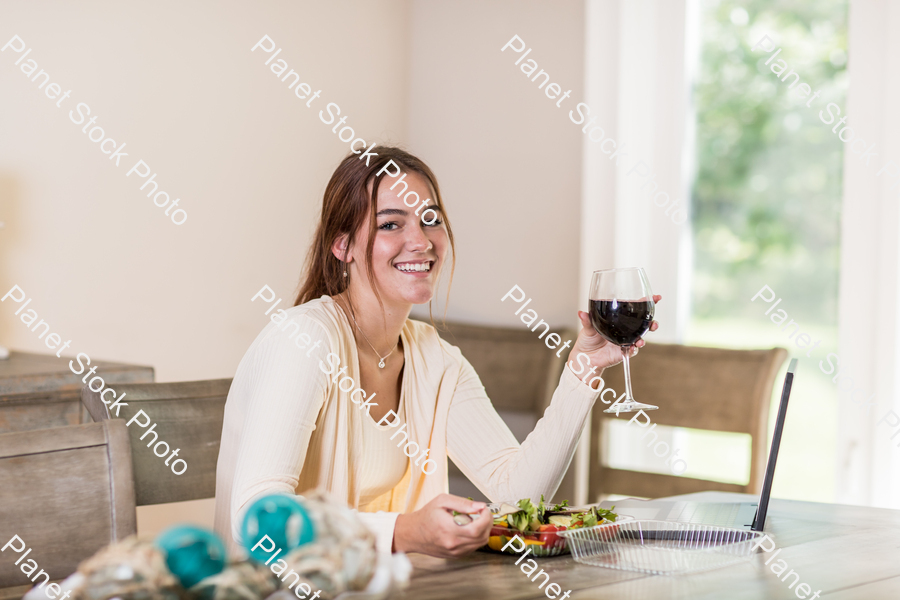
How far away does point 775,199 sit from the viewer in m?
2.69

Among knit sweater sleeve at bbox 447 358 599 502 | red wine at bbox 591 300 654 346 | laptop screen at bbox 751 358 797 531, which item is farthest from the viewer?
knit sweater sleeve at bbox 447 358 599 502

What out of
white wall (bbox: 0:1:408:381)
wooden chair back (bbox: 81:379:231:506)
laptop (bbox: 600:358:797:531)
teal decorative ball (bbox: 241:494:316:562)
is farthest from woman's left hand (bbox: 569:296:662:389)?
white wall (bbox: 0:1:408:381)

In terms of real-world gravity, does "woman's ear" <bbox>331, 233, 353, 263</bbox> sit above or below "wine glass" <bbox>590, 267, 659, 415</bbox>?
above

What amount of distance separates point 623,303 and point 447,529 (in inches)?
17.0

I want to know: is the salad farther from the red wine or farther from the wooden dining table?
the red wine

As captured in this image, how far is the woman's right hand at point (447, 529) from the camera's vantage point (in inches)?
41.6

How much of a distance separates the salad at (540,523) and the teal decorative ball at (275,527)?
43cm

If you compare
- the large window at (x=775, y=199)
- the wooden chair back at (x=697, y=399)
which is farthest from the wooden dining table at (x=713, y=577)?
the large window at (x=775, y=199)

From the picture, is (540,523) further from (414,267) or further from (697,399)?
(697,399)

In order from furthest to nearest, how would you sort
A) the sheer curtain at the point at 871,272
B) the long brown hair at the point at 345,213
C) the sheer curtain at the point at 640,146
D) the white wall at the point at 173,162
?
the sheer curtain at the point at 640,146, the white wall at the point at 173,162, the sheer curtain at the point at 871,272, the long brown hair at the point at 345,213

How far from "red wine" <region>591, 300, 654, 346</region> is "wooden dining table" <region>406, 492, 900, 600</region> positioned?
13.6 inches

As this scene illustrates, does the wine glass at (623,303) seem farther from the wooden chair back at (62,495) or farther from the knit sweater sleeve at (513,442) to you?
the wooden chair back at (62,495)

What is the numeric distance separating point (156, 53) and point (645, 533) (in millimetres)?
2133

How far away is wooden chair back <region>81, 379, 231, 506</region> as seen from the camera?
59.6 inches
